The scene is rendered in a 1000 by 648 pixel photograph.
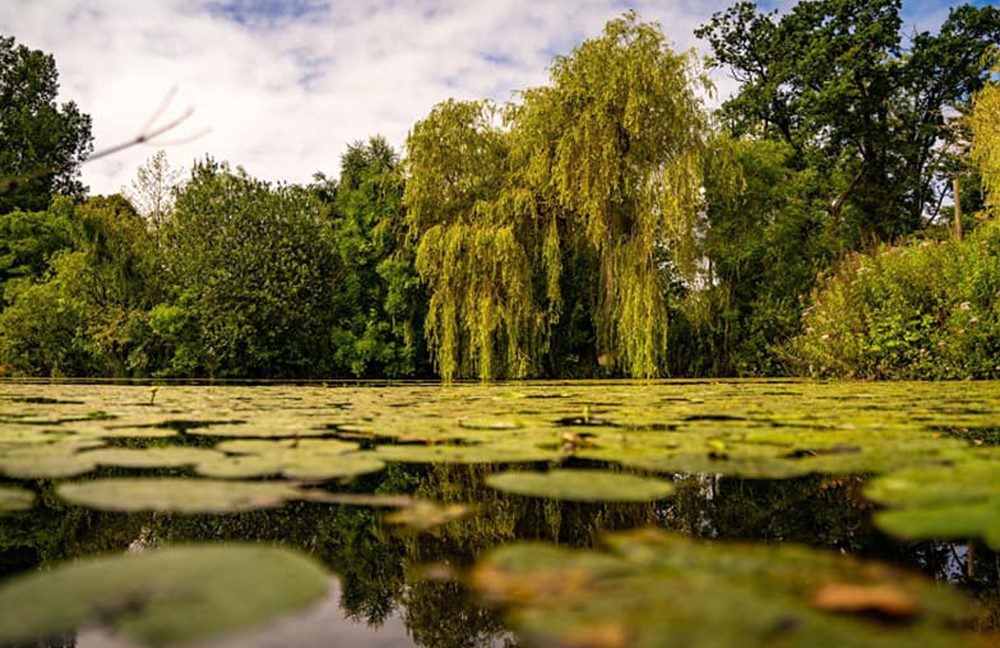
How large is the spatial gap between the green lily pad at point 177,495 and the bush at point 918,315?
24.4 ft

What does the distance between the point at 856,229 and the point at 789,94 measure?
14.6 ft

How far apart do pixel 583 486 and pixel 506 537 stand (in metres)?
0.24

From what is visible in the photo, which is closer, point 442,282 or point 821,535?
point 821,535

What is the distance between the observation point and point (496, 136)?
1130 centimetres

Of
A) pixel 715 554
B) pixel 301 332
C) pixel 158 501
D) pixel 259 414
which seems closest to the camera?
pixel 715 554

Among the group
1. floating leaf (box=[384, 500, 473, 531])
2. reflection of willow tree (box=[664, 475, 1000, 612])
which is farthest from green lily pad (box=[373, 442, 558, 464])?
reflection of willow tree (box=[664, 475, 1000, 612])

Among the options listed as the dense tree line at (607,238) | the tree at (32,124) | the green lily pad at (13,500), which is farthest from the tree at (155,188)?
the green lily pad at (13,500)

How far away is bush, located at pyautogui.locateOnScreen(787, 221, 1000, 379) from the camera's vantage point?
6.49 metres

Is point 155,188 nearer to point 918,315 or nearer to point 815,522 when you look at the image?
point 918,315

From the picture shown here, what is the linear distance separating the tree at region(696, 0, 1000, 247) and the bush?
29.2ft

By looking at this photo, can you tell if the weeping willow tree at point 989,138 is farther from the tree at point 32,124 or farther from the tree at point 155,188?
the tree at point 32,124

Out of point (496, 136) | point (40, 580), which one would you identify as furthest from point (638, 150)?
point (40, 580)

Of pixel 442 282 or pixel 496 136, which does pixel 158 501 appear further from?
pixel 496 136

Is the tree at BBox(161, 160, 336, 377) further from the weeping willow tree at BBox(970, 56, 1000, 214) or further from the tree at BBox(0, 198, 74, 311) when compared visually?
the weeping willow tree at BBox(970, 56, 1000, 214)
